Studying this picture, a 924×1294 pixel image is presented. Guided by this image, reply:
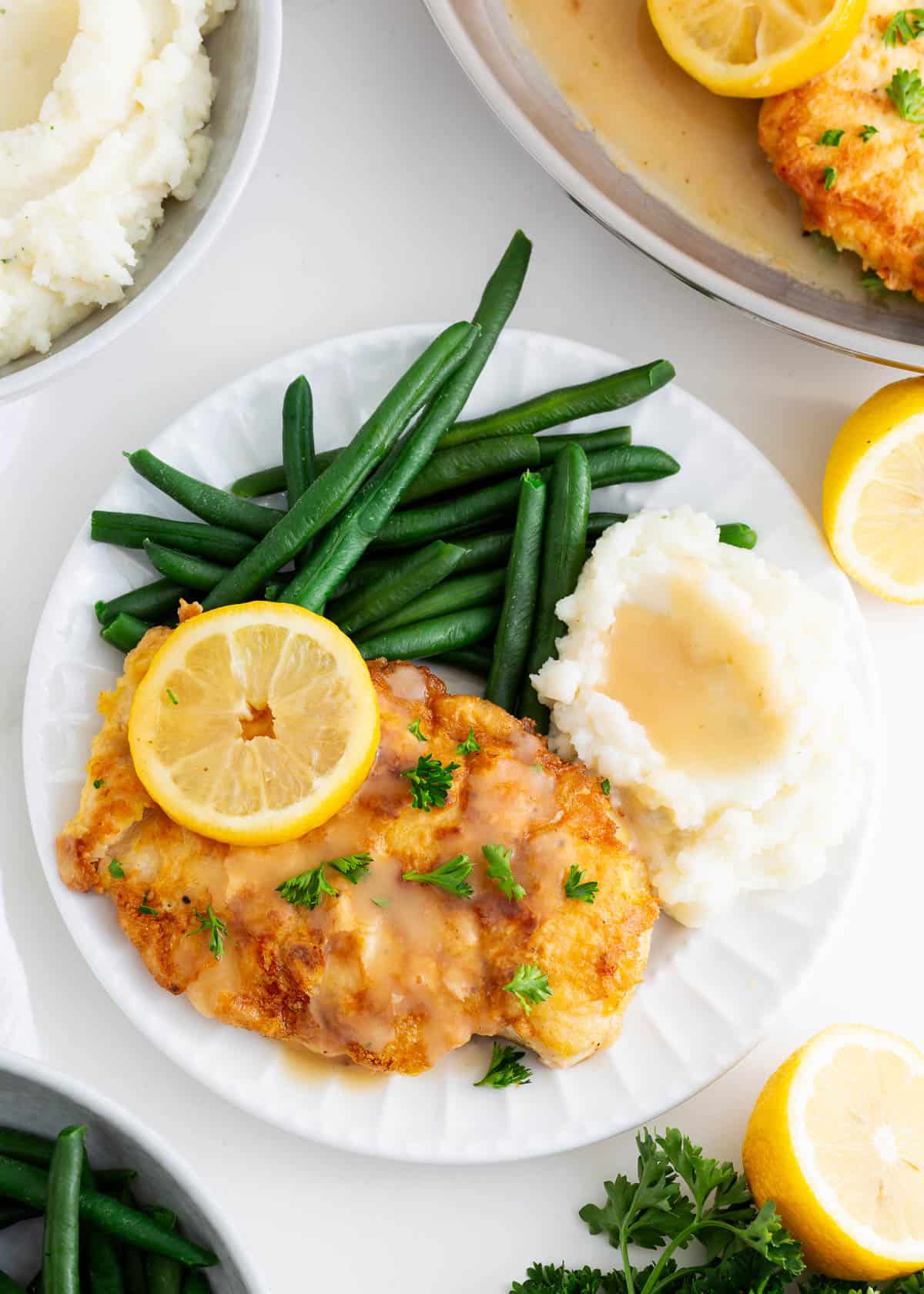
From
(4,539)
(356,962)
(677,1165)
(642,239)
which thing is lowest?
(677,1165)

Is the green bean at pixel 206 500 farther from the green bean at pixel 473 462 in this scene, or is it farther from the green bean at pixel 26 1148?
the green bean at pixel 26 1148

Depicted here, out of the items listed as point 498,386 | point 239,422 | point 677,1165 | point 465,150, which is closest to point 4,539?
point 239,422

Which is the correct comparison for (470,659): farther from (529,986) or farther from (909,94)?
(909,94)

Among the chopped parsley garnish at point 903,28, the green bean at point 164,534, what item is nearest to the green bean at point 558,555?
the green bean at point 164,534

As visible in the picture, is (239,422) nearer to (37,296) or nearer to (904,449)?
(37,296)

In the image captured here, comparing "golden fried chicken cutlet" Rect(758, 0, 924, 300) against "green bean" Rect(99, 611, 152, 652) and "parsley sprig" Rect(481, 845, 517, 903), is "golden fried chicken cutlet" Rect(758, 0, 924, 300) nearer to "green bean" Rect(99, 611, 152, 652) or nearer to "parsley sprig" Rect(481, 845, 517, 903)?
"parsley sprig" Rect(481, 845, 517, 903)
